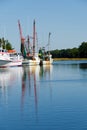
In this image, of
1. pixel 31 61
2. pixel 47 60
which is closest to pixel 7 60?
pixel 31 61

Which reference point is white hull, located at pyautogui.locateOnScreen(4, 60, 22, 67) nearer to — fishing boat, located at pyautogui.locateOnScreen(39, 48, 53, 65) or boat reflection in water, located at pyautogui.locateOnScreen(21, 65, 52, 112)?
fishing boat, located at pyautogui.locateOnScreen(39, 48, 53, 65)

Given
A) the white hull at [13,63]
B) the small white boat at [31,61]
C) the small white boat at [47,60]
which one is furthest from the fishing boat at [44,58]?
the white hull at [13,63]

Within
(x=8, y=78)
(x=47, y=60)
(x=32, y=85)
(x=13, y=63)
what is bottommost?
(x=47, y=60)

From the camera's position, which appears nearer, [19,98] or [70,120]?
[70,120]

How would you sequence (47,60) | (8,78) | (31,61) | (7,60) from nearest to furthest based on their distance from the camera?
(8,78), (7,60), (31,61), (47,60)

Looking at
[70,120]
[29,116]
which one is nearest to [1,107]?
[29,116]

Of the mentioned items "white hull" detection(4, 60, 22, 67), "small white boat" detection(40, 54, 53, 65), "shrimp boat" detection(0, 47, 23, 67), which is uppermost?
"shrimp boat" detection(0, 47, 23, 67)

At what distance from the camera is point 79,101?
22.1 m

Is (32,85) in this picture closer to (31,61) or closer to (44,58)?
(31,61)

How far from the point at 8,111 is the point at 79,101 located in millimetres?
4485

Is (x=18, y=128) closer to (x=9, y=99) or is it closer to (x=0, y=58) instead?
(x=9, y=99)

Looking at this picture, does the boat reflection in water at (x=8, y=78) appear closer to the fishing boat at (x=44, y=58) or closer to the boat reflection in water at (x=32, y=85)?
the boat reflection in water at (x=32, y=85)

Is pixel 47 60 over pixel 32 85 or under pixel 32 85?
under

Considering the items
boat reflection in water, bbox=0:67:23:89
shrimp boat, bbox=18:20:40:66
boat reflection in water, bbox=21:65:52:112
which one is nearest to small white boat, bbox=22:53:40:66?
shrimp boat, bbox=18:20:40:66
